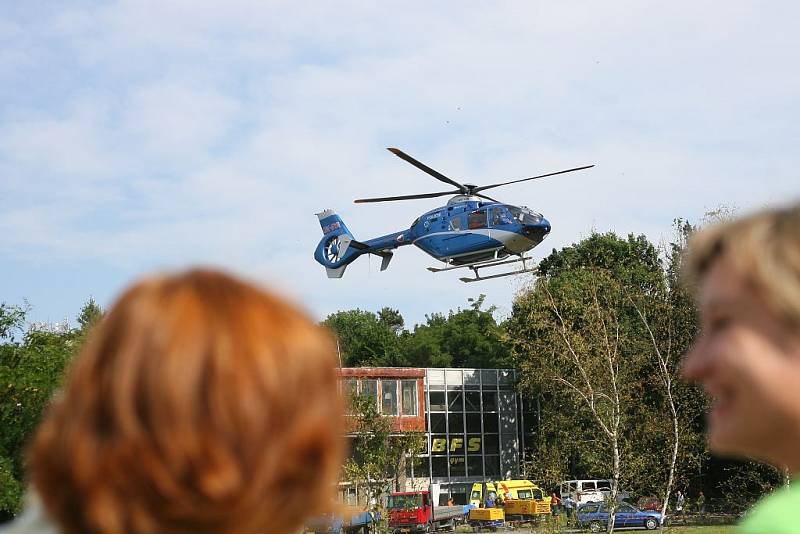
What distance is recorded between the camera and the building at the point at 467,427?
52.6 m

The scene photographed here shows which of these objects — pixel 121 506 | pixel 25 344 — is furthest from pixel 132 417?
pixel 25 344

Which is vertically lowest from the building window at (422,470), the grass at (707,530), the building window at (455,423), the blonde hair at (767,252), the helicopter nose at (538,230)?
the grass at (707,530)

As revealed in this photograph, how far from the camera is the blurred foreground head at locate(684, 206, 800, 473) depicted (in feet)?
4.25

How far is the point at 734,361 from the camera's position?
1.32 metres

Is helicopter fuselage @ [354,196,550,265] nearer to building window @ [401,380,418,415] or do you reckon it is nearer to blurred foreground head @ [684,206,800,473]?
building window @ [401,380,418,415]

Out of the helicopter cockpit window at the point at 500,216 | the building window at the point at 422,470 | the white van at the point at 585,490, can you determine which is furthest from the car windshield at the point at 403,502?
the building window at the point at 422,470

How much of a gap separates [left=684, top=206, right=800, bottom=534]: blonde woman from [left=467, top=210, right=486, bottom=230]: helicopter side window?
30.4m

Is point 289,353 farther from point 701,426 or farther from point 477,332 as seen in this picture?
point 477,332

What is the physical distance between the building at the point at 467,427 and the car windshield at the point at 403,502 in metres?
11.7

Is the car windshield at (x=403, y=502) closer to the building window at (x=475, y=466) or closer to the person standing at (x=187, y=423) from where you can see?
the building window at (x=475, y=466)

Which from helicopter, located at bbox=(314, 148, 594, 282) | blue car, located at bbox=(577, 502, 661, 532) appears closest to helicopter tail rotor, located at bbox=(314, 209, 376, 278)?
helicopter, located at bbox=(314, 148, 594, 282)

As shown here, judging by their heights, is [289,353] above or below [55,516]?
above

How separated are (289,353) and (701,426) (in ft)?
142

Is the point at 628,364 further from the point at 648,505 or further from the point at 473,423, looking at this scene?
the point at 473,423
